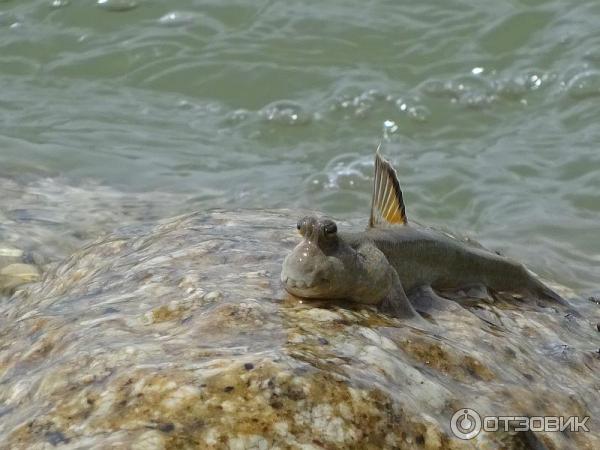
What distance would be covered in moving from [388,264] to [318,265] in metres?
0.36

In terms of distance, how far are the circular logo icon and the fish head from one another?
0.65 metres

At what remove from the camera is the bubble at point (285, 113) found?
8.48 metres

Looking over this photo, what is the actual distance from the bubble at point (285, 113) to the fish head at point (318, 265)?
209 inches

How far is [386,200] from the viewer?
149 inches

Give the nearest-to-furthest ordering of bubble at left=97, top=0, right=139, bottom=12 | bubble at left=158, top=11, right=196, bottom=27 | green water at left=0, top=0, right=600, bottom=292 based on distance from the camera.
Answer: green water at left=0, top=0, right=600, bottom=292 < bubble at left=158, top=11, right=196, bottom=27 < bubble at left=97, top=0, right=139, bottom=12

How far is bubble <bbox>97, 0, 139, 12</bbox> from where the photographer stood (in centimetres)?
1021

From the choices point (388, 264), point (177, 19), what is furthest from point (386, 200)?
A: point (177, 19)

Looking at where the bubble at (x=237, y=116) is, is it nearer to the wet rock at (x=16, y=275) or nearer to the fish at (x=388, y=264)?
the wet rock at (x=16, y=275)

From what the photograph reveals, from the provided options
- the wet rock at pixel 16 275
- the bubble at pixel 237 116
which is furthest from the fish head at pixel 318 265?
the bubble at pixel 237 116

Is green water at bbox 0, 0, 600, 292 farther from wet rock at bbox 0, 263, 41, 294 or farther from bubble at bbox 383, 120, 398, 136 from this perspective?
wet rock at bbox 0, 263, 41, 294

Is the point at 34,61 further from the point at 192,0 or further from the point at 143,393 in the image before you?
the point at 143,393

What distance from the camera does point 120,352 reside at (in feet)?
8.94

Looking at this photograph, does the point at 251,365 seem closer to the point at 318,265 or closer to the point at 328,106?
the point at 318,265

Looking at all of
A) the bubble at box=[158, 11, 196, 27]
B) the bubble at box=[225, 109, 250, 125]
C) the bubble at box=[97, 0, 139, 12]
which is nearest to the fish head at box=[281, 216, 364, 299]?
the bubble at box=[225, 109, 250, 125]
